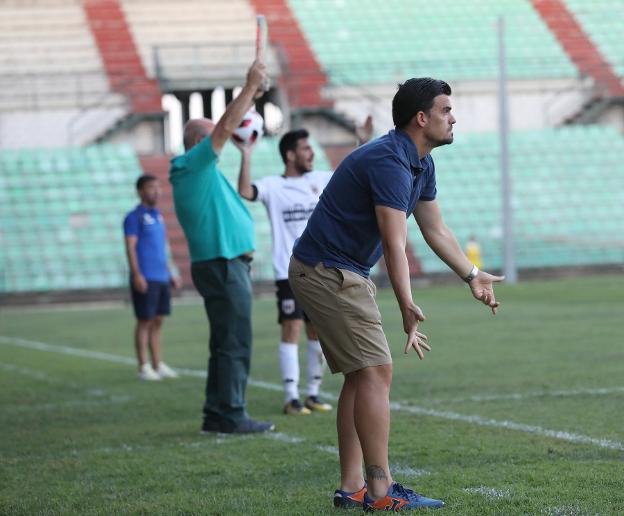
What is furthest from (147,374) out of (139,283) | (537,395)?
(537,395)

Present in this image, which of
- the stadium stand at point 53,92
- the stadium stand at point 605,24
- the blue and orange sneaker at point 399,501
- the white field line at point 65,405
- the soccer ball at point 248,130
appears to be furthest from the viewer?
the stadium stand at point 605,24

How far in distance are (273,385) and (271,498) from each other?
517cm

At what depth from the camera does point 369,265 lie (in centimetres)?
548

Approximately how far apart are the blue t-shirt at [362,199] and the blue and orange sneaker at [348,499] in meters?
0.96

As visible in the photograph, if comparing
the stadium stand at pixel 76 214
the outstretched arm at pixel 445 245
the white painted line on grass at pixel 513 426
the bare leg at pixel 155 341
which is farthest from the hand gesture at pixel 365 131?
the stadium stand at pixel 76 214

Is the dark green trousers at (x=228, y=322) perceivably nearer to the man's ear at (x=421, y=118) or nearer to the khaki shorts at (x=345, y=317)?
the khaki shorts at (x=345, y=317)

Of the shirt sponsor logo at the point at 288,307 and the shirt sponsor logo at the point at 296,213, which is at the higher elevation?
the shirt sponsor logo at the point at 296,213

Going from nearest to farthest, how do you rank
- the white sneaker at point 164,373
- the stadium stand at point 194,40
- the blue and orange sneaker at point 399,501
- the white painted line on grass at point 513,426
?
the blue and orange sneaker at point 399,501
the white painted line on grass at point 513,426
the white sneaker at point 164,373
the stadium stand at point 194,40

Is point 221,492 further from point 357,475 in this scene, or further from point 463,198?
point 463,198

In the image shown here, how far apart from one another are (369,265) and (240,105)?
7.40 feet

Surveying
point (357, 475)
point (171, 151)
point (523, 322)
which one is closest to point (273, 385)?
point (357, 475)

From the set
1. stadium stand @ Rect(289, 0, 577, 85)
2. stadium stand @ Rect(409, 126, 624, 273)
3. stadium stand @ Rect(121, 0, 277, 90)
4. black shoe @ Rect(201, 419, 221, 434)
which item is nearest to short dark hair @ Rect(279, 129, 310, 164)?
black shoe @ Rect(201, 419, 221, 434)

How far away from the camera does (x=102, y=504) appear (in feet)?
19.0

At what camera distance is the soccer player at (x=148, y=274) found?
1211 cm
